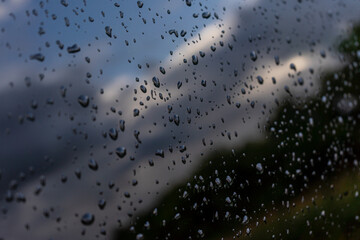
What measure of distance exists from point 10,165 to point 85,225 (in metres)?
0.17

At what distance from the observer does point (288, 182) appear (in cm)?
116

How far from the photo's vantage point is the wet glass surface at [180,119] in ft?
2.49

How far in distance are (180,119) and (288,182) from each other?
0.38 m

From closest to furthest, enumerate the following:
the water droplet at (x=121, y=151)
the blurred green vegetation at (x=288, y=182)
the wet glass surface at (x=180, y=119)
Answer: the wet glass surface at (x=180, y=119) → the water droplet at (x=121, y=151) → the blurred green vegetation at (x=288, y=182)

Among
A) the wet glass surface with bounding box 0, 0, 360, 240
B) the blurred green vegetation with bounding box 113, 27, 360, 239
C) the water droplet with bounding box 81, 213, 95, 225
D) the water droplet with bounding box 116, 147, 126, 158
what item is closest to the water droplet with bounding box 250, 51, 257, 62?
the wet glass surface with bounding box 0, 0, 360, 240

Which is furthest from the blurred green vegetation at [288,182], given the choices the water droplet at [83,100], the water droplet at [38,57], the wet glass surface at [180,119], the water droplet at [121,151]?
the water droplet at [38,57]

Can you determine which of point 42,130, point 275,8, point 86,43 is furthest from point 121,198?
point 275,8

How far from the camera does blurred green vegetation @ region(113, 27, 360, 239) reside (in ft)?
3.18

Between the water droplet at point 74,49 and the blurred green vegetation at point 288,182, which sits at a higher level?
the water droplet at point 74,49

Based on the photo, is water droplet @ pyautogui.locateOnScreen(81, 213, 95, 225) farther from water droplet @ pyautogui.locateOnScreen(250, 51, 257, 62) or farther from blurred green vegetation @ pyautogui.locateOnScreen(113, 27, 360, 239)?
water droplet @ pyautogui.locateOnScreen(250, 51, 257, 62)

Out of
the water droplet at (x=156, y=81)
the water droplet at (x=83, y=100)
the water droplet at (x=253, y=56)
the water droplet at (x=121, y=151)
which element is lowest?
the water droplet at (x=121, y=151)

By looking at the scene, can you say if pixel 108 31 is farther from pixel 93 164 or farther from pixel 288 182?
pixel 288 182

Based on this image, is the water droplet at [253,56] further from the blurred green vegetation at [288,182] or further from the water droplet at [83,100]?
the water droplet at [83,100]

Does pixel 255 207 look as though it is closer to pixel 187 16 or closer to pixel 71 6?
pixel 187 16
